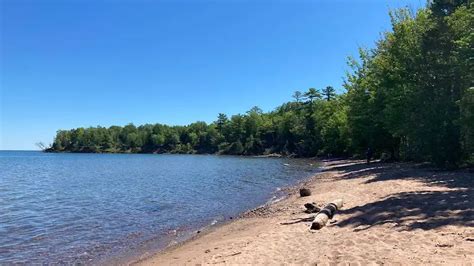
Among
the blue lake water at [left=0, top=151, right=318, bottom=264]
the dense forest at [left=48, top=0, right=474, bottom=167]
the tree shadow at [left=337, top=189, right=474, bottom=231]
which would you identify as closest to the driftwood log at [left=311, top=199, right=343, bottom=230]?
the tree shadow at [left=337, top=189, right=474, bottom=231]

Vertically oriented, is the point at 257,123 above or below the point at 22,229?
above

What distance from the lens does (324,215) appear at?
12547 millimetres

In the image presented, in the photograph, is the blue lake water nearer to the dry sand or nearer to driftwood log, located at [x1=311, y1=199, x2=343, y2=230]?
the dry sand

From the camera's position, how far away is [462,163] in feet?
88.5

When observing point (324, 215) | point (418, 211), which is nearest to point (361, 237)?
point (324, 215)

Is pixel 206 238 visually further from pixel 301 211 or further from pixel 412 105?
pixel 412 105

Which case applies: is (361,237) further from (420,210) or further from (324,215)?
(420,210)

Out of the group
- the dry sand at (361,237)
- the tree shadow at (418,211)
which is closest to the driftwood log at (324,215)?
the dry sand at (361,237)

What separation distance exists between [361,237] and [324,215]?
292cm

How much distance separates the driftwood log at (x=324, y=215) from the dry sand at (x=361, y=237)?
22cm

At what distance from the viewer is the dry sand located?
26.5 ft

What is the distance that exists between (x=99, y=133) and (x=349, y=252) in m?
204

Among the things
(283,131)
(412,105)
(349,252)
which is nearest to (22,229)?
(349,252)

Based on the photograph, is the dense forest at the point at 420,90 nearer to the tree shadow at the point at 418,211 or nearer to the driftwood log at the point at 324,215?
the tree shadow at the point at 418,211
